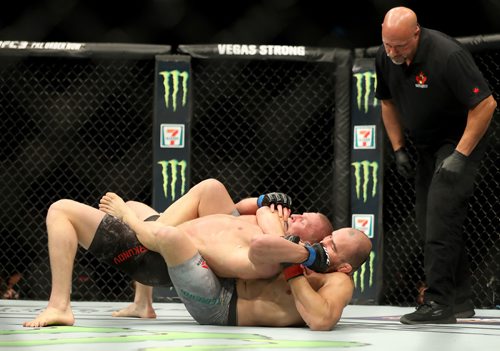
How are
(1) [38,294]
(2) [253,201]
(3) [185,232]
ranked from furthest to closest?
(1) [38,294]
(2) [253,201]
(3) [185,232]

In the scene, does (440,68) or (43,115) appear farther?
(43,115)

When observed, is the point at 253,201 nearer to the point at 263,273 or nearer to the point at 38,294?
the point at 263,273

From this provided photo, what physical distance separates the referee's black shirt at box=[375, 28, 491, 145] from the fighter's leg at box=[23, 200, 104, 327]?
3.63 feet

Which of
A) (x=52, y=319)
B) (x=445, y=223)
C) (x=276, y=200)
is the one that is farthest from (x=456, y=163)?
(x=52, y=319)

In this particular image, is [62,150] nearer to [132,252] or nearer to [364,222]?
[364,222]

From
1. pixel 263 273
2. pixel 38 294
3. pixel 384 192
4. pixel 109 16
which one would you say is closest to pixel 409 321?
pixel 263 273

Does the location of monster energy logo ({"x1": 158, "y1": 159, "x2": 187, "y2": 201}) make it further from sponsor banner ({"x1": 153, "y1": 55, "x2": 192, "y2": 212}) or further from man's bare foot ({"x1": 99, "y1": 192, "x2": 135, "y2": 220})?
man's bare foot ({"x1": 99, "y1": 192, "x2": 135, "y2": 220})

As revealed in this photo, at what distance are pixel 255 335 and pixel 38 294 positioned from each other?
250cm

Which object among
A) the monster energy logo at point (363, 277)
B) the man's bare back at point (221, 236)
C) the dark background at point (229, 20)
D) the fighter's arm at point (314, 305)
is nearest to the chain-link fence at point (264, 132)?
the dark background at point (229, 20)

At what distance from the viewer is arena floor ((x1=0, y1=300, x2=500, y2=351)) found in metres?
1.76

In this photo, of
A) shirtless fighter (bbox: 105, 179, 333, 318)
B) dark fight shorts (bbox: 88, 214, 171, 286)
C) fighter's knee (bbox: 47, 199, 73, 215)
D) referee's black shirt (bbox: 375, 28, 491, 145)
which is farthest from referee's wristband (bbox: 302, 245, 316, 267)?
referee's black shirt (bbox: 375, 28, 491, 145)

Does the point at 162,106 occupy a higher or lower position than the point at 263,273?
higher

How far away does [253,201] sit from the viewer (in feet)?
8.79

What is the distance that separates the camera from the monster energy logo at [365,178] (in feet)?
12.7
